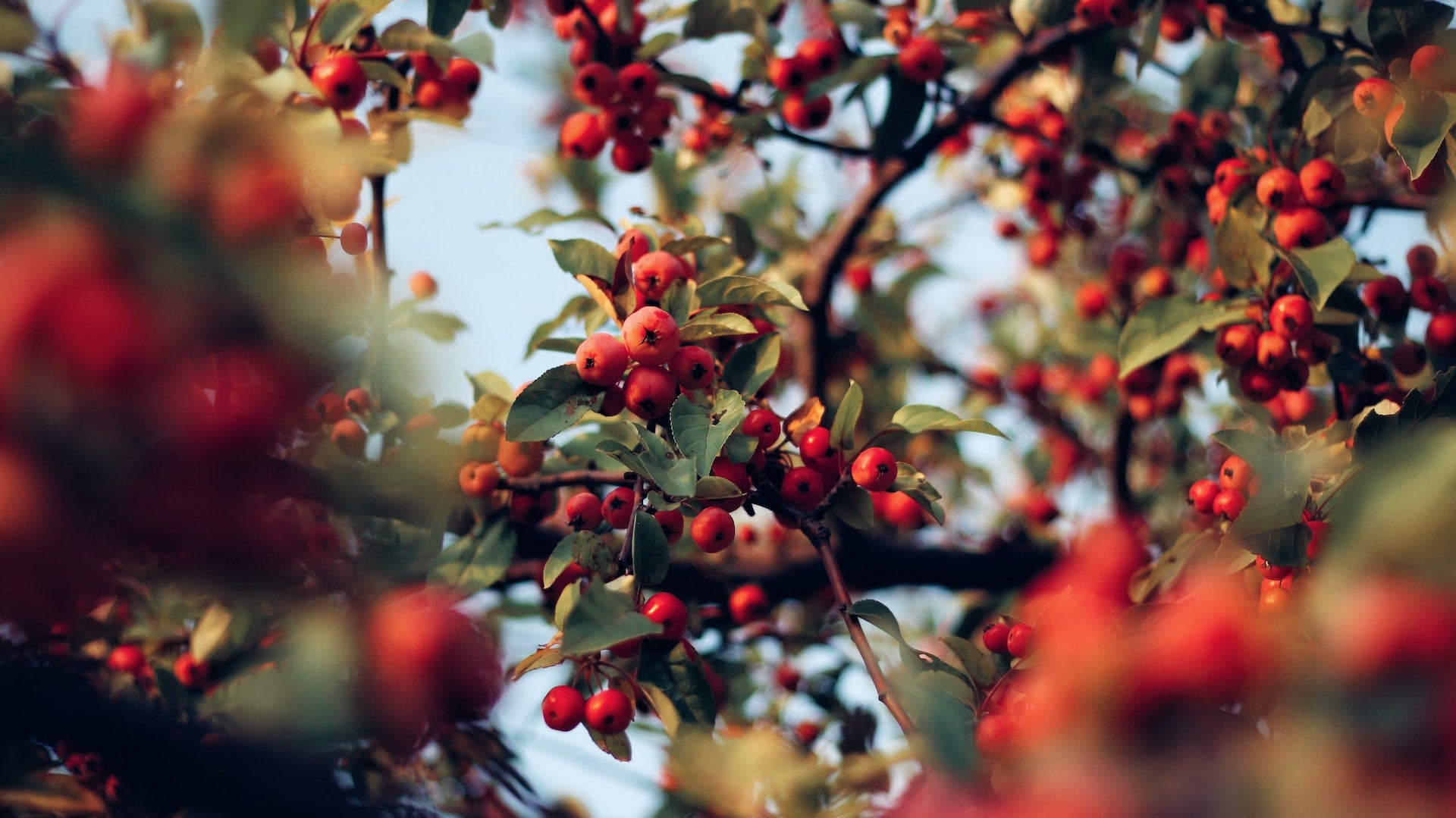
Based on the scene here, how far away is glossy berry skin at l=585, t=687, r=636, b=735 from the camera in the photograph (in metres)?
1.53

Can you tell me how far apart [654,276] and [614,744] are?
34.5 inches

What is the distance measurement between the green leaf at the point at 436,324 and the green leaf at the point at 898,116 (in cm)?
135

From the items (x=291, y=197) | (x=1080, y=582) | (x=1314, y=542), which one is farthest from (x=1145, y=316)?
(x=291, y=197)

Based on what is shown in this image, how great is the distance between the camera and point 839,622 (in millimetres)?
2770

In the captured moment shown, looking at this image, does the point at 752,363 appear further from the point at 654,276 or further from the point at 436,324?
the point at 436,324

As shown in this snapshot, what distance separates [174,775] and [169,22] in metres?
1.28

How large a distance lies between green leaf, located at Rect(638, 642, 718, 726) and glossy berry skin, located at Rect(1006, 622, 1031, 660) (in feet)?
1.91

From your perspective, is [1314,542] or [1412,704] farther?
[1314,542]

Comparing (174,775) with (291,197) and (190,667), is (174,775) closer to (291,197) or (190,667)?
(291,197)

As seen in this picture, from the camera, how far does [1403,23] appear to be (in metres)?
1.98

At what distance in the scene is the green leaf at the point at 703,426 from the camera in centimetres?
145

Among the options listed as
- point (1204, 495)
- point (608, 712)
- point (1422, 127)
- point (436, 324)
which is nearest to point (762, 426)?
point (608, 712)

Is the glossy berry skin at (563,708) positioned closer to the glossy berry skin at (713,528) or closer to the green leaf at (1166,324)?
the glossy berry skin at (713,528)

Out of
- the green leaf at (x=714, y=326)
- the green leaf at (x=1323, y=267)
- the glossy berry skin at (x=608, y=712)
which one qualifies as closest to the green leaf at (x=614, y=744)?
the glossy berry skin at (x=608, y=712)
